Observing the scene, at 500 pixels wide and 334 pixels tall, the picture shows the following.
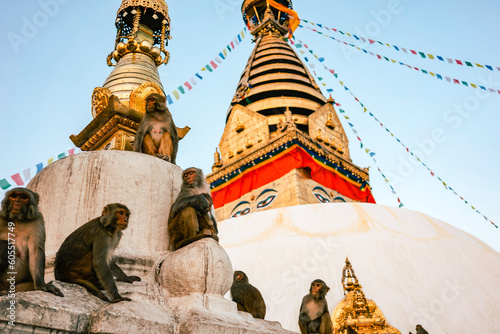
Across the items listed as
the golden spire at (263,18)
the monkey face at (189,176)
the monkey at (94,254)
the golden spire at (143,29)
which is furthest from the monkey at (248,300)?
the golden spire at (263,18)

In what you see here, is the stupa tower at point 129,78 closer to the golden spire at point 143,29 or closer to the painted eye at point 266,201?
the golden spire at point 143,29

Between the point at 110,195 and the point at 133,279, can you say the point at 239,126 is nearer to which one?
the point at 110,195

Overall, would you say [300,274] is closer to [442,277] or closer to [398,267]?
[398,267]

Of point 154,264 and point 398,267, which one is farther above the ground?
point 398,267

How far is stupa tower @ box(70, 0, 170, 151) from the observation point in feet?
18.8

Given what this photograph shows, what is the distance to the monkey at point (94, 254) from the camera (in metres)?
2.40

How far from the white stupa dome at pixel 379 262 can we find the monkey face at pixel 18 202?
5.23 m

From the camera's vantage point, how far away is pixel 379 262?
7918 mm

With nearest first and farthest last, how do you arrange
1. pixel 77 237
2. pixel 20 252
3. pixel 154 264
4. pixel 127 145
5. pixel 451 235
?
pixel 20 252
pixel 77 237
pixel 154 264
pixel 127 145
pixel 451 235

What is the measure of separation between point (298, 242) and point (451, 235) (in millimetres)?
3609

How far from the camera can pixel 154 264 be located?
2.89 meters

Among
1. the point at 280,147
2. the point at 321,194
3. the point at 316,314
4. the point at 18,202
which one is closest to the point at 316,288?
the point at 316,314

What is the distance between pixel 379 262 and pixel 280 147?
8.34m

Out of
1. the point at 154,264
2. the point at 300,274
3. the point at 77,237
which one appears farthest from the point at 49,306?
the point at 300,274
